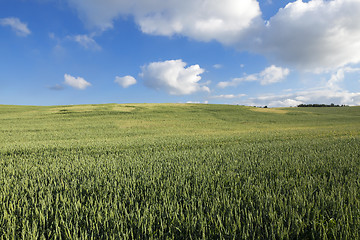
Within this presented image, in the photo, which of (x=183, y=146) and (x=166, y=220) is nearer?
(x=166, y=220)

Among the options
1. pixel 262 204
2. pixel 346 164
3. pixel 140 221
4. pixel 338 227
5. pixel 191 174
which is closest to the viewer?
pixel 338 227

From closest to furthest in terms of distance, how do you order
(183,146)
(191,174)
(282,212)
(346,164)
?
1. (282,212)
2. (191,174)
3. (346,164)
4. (183,146)

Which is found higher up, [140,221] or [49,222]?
[140,221]

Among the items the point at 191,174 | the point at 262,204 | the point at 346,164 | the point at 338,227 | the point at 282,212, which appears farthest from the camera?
the point at 346,164

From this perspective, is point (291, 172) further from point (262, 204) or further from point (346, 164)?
point (262, 204)

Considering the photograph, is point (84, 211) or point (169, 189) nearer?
point (84, 211)

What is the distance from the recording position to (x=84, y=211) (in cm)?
353

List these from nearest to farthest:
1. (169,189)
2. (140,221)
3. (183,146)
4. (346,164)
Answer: (140,221), (169,189), (346,164), (183,146)

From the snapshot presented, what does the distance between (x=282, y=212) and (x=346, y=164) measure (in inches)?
191

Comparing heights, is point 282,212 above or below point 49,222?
above

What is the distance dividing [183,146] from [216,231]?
35.0 ft

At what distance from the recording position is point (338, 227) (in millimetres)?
2686

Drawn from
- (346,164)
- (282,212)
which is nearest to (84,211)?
(282,212)

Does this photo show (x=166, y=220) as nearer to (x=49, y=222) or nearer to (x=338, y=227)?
(x=49, y=222)
